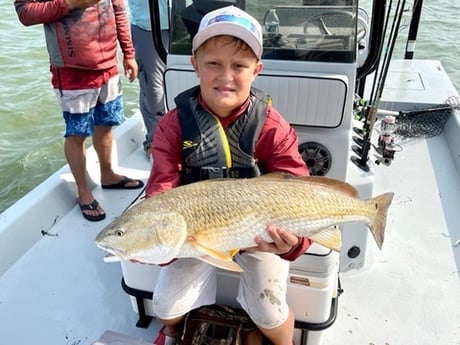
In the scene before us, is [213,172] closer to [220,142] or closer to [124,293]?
[220,142]

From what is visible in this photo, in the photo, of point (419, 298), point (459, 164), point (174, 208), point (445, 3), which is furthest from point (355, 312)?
point (445, 3)

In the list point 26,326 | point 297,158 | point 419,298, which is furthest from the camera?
point 419,298

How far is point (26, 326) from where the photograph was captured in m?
2.39

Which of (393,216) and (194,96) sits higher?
(194,96)

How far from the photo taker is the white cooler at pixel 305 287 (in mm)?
1882

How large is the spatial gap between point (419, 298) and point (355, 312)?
1.30ft

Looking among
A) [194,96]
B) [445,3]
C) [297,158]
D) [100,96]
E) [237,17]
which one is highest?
[237,17]

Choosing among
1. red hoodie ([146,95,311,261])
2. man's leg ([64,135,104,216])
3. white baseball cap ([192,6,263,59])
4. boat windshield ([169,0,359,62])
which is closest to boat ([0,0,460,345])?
boat windshield ([169,0,359,62])

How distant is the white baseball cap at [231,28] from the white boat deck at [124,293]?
1468 mm

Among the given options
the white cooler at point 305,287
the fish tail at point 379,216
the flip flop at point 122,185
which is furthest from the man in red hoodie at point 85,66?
the fish tail at point 379,216

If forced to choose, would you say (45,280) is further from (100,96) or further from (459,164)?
(459,164)

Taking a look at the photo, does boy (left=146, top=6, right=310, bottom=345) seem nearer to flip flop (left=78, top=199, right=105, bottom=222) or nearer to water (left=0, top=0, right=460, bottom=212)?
flip flop (left=78, top=199, right=105, bottom=222)

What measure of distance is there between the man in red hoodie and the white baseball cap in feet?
4.35

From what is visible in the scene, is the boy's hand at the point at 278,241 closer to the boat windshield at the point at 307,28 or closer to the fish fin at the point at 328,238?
the fish fin at the point at 328,238
